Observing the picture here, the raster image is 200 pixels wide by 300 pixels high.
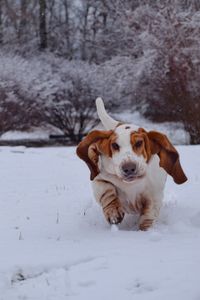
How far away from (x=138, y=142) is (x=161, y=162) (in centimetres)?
28

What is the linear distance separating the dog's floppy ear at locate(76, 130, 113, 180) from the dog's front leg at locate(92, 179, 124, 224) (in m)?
0.13

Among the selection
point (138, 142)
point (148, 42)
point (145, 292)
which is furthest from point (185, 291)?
point (148, 42)

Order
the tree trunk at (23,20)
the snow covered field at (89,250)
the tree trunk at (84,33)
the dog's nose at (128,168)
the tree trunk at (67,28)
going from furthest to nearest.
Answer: the tree trunk at (23,20) < the tree trunk at (67,28) < the tree trunk at (84,33) < the dog's nose at (128,168) < the snow covered field at (89,250)

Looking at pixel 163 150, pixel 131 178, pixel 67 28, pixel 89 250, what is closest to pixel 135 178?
pixel 131 178

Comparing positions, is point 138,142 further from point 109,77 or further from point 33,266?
point 109,77

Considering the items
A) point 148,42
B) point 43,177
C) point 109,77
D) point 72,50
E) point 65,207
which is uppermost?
point 65,207

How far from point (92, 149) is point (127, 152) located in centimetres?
35

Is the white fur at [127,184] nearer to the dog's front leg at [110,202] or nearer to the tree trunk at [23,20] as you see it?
the dog's front leg at [110,202]

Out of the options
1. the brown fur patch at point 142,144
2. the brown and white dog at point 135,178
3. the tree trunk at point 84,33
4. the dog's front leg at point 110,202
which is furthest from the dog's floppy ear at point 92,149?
the tree trunk at point 84,33

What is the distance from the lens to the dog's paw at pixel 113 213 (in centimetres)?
442

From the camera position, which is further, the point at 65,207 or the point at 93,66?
the point at 93,66

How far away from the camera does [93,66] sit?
815 inches

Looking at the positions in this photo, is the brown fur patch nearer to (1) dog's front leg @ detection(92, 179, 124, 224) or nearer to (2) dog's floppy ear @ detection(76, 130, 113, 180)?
(2) dog's floppy ear @ detection(76, 130, 113, 180)

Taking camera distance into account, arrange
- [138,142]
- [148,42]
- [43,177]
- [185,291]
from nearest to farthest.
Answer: [185,291]
[138,142]
[43,177]
[148,42]
